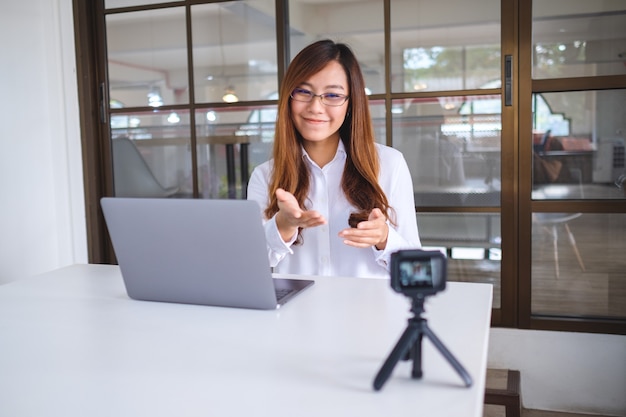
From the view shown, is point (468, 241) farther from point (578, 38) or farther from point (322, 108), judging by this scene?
point (322, 108)

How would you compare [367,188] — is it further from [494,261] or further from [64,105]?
[64,105]

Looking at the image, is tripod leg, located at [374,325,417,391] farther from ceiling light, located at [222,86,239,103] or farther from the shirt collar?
ceiling light, located at [222,86,239,103]

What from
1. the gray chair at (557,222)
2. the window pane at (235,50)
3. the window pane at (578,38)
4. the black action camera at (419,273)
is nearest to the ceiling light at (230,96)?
the window pane at (235,50)

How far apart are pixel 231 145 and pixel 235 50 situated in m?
0.47

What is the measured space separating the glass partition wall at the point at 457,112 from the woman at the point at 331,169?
0.81 metres

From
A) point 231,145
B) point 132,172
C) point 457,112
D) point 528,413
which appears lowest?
point 528,413

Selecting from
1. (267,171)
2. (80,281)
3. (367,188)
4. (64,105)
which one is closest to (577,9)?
(367,188)

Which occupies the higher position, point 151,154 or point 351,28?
point 351,28

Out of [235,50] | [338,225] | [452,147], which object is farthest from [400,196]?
[235,50]

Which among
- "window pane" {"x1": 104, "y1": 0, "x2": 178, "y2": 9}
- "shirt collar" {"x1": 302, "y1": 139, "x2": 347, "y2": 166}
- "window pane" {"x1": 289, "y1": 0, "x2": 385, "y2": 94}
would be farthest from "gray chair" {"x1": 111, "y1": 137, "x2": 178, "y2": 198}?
"shirt collar" {"x1": 302, "y1": 139, "x2": 347, "y2": 166}

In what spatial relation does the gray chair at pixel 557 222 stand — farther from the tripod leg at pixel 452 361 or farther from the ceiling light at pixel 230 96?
the tripod leg at pixel 452 361

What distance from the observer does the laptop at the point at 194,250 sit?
3.92 ft

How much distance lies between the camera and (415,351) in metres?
0.87

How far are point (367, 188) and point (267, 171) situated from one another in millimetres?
366
